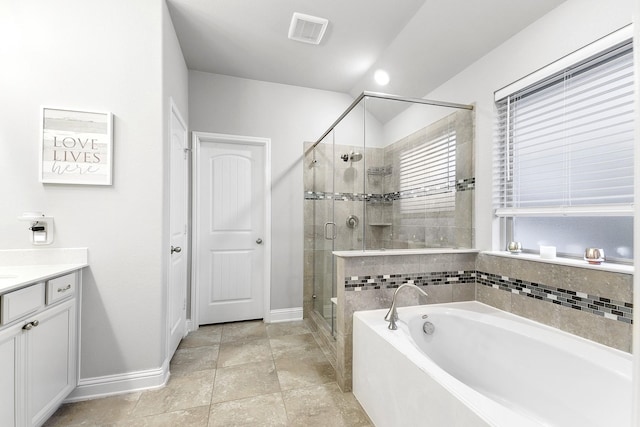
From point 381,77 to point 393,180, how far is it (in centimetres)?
107

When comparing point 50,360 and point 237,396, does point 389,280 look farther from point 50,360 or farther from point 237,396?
point 50,360

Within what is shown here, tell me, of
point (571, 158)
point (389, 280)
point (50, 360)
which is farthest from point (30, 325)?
point (571, 158)

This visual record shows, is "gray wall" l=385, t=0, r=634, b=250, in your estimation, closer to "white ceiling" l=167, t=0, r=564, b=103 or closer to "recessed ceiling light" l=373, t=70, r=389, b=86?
"white ceiling" l=167, t=0, r=564, b=103

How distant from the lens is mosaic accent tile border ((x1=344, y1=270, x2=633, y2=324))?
1284 mm

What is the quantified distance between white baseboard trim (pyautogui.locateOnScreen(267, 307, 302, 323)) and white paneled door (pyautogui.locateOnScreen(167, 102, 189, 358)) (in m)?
0.87

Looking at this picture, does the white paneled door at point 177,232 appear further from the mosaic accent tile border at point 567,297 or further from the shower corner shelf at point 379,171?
the mosaic accent tile border at point 567,297

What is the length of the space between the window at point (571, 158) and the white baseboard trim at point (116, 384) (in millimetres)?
2623

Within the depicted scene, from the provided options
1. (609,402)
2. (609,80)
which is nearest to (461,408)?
(609,402)

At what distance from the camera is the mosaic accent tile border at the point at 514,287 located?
4.21 feet

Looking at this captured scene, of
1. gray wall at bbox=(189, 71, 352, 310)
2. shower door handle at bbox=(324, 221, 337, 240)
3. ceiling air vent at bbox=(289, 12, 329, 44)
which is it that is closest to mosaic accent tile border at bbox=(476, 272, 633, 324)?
shower door handle at bbox=(324, 221, 337, 240)

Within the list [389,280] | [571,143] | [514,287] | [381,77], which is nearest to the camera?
[571,143]

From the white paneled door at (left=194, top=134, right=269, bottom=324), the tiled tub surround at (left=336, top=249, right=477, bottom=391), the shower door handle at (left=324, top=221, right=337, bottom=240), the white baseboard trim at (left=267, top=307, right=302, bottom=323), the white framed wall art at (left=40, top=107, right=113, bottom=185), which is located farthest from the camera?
the white baseboard trim at (left=267, top=307, right=302, bottom=323)

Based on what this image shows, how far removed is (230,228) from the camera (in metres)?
2.93

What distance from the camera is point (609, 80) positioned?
4.48ft
